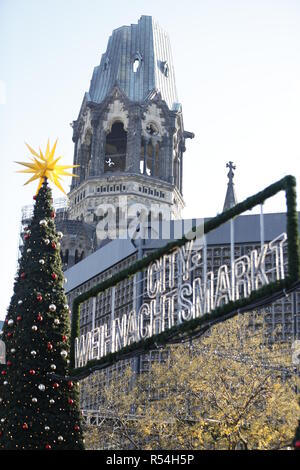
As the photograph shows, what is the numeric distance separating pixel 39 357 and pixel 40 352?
0.15 m

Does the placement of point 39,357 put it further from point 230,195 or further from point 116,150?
point 116,150

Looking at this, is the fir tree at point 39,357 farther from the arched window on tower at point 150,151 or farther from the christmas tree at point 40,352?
the arched window on tower at point 150,151

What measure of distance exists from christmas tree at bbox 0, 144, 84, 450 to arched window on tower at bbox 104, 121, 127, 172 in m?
56.1

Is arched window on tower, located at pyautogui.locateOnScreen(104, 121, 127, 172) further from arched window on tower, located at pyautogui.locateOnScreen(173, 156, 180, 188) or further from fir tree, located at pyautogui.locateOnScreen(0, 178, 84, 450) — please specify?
fir tree, located at pyautogui.locateOnScreen(0, 178, 84, 450)

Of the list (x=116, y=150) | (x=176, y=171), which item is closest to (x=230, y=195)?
(x=176, y=171)

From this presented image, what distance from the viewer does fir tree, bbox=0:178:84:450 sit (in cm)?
2192

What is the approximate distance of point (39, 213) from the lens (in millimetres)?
24469

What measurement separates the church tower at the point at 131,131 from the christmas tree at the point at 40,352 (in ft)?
164

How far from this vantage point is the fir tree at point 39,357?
21.9 m

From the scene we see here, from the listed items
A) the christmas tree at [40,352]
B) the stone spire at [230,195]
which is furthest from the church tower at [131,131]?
the christmas tree at [40,352]

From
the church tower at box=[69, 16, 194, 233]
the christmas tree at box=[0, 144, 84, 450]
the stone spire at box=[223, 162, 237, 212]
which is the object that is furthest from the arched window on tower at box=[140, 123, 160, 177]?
the christmas tree at box=[0, 144, 84, 450]

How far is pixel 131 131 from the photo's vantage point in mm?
77000

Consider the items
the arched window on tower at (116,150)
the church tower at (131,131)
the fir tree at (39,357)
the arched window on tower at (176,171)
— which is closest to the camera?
the fir tree at (39,357)
